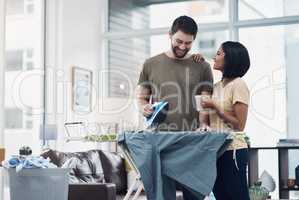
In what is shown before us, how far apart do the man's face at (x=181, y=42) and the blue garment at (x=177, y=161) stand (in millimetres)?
624

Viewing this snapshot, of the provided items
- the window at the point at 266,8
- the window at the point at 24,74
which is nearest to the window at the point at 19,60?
the window at the point at 24,74

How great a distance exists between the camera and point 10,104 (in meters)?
6.05

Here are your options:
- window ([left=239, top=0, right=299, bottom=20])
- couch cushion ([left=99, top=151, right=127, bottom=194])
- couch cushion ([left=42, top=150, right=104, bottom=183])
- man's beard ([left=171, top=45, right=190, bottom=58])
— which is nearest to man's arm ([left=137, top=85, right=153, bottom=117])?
man's beard ([left=171, top=45, right=190, bottom=58])

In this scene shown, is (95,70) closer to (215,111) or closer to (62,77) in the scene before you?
(62,77)

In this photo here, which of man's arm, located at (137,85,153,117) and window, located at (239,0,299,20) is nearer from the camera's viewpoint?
man's arm, located at (137,85,153,117)

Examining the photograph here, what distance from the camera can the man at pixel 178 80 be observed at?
9.97 feet

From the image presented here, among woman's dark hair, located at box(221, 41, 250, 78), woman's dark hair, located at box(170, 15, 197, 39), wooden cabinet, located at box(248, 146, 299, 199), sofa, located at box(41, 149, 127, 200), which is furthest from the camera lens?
wooden cabinet, located at box(248, 146, 299, 199)

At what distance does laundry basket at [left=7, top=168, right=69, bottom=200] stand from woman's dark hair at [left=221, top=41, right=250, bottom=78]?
50.5 inches

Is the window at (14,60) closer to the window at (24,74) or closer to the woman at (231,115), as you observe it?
the window at (24,74)

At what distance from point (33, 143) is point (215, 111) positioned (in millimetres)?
3890

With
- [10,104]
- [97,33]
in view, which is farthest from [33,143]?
[97,33]

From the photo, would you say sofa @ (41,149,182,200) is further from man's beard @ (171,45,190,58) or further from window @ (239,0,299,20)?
window @ (239,0,299,20)

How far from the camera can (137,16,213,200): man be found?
3.04m

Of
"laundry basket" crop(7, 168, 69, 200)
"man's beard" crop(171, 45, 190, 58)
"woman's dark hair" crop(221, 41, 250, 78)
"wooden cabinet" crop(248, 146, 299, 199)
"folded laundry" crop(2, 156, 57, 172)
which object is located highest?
"man's beard" crop(171, 45, 190, 58)
